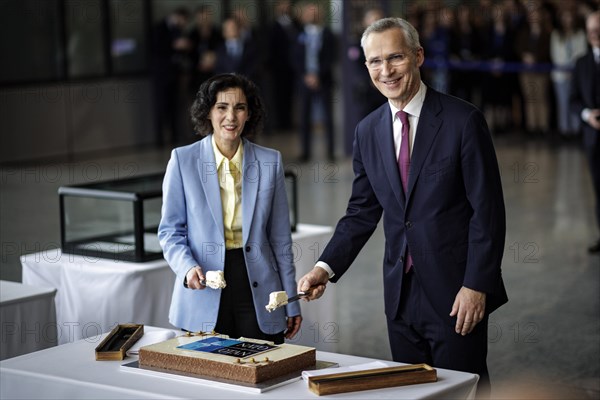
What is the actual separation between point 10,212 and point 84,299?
5.04 metres

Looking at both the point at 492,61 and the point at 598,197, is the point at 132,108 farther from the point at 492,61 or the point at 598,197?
the point at 598,197

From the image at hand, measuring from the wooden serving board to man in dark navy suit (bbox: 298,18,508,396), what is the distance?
353 millimetres

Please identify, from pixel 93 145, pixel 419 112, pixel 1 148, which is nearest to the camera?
pixel 419 112

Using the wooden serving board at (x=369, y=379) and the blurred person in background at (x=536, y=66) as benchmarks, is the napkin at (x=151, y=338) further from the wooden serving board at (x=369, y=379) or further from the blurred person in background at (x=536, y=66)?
the blurred person in background at (x=536, y=66)

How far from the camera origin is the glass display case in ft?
16.5

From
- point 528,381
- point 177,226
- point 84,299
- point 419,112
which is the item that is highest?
point 419,112

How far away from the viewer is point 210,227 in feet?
12.5

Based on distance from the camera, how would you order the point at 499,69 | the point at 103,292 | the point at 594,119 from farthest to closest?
1. the point at 499,69
2. the point at 594,119
3. the point at 103,292

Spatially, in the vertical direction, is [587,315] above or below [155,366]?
below

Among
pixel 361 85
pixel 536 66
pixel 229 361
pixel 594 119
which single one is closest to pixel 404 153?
pixel 229 361

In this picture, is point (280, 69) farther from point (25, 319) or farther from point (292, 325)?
point (292, 325)

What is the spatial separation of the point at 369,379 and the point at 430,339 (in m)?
0.54

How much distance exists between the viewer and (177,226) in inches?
151

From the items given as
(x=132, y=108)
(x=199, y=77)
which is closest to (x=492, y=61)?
(x=199, y=77)
